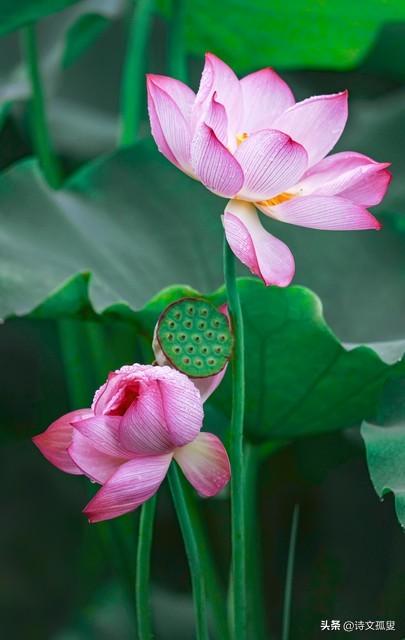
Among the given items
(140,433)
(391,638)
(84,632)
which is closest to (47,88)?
(84,632)

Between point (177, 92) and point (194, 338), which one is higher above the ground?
point (177, 92)

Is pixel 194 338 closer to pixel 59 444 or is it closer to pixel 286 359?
pixel 59 444

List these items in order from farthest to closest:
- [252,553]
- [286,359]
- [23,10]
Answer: [23,10] → [252,553] → [286,359]

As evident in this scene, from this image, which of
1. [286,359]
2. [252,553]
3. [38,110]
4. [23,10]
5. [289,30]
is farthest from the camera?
[289,30]

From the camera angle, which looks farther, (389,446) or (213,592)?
(213,592)

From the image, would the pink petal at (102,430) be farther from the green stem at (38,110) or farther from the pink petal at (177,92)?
the green stem at (38,110)

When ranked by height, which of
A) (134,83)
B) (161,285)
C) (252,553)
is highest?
(134,83)

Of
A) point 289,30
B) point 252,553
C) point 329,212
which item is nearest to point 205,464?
point 329,212
